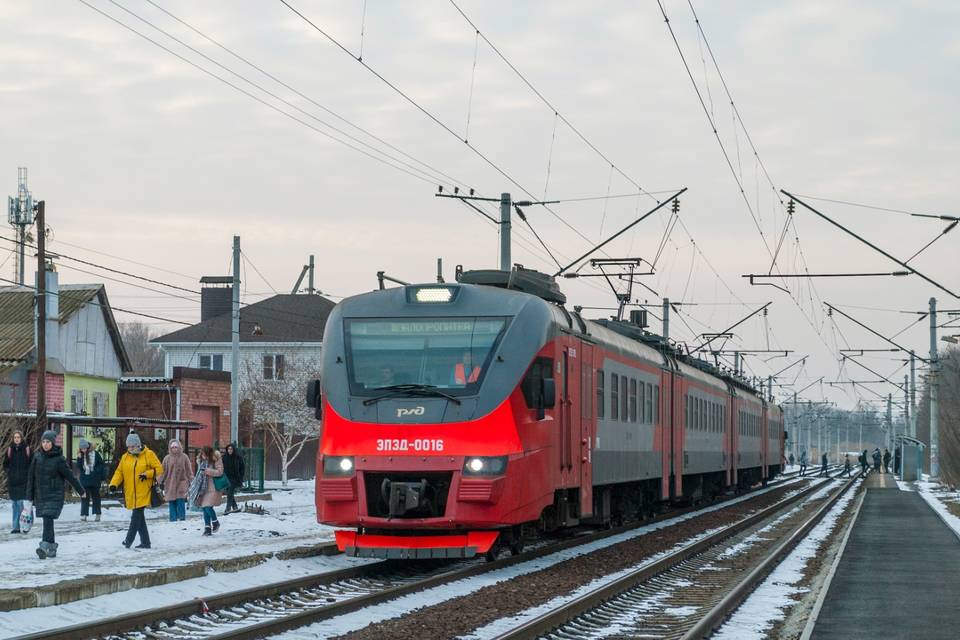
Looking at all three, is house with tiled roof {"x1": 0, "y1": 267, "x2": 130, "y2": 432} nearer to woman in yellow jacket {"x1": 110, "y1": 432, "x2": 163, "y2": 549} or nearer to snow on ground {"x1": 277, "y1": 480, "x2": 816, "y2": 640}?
woman in yellow jacket {"x1": 110, "y1": 432, "x2": 163, "y2": 549}

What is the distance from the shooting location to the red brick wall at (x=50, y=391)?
45.9 meters

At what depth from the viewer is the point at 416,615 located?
40.6 ft

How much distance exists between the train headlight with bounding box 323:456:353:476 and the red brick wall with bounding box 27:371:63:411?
3185 cm

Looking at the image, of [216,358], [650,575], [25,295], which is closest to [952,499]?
[650,575]

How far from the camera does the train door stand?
19203 millimetres

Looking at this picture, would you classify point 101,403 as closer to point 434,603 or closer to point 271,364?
point 271,364

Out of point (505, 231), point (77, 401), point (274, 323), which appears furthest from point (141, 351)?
point (505, 231)

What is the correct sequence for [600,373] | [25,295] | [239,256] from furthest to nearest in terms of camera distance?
1. [25,295]
2. [239,256]
3. [600,373]

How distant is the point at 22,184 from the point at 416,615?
58.4m

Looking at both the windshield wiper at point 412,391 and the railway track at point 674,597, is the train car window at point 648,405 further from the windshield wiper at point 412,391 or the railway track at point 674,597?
the windshield wiper at point 412,391

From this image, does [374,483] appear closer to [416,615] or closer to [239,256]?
[416,615]

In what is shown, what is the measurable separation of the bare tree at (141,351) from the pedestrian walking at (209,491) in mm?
100106

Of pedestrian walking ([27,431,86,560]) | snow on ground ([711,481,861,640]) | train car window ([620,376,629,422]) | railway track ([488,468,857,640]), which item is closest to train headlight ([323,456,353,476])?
railway track ([488,468,857,640])

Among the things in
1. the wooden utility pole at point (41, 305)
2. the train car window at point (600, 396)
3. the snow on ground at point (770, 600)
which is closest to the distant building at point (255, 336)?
the wooden utility pole at point (41, 305)
